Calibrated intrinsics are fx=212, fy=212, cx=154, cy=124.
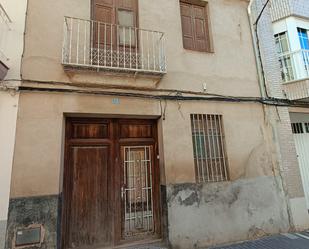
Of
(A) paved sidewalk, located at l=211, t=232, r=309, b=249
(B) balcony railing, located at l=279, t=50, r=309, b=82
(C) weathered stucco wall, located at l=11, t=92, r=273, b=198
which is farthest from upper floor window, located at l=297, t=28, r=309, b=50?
(A) paved sidewalk, located at l=211, t=232, r=309, b=249

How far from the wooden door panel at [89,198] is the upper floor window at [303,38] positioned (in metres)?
7.11

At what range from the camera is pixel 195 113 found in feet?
17.2

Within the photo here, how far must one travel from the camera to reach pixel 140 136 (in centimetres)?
521

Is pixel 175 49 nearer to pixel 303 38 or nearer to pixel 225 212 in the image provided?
pixel 225 212

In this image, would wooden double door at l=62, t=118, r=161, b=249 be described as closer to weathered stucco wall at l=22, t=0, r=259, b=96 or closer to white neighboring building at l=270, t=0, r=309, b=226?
weathered stucco wall at l=22, t=0, r=259, b=96

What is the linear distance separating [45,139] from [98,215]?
1.95 metres

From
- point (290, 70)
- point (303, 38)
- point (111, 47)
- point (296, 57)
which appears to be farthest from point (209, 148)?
point (303, 38)

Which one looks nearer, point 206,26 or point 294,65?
point 206,26

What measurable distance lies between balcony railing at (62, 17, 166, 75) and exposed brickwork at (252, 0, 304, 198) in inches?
134

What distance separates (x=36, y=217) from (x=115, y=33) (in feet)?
14.1

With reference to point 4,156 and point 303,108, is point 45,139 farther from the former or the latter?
point 303,108

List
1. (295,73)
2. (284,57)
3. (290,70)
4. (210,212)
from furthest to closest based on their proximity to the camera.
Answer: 1. (284,57)
2. (290,70)
3. (295,73)
4. (210,212)

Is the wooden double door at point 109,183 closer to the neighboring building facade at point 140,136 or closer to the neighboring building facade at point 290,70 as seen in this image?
the neighboring building facade at point 140,136

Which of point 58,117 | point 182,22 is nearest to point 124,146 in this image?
point 58,117
